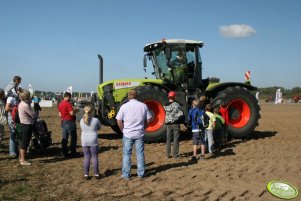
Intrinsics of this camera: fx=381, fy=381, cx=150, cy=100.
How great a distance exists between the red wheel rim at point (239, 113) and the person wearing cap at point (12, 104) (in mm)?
5777

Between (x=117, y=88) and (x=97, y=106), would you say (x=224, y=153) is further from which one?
(x=97, y=106)

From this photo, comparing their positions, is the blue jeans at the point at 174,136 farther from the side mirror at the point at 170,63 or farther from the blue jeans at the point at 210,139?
the side mirror at the point at 170,63

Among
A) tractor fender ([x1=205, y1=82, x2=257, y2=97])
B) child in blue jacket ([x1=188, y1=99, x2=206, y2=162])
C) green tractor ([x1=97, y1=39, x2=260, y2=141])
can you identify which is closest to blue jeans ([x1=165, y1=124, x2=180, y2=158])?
child in blue jacket ([x1=188, y1=99, x2=206, y2=162])

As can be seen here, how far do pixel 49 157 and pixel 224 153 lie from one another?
12.8ft

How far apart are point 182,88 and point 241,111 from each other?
6.15ft

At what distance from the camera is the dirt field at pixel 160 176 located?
5.41m

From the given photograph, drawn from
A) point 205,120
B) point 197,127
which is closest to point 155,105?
point 205,120

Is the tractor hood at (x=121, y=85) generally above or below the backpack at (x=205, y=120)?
above

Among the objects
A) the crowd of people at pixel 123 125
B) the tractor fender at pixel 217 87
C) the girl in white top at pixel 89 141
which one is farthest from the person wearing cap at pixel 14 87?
the tractor fender at pixel 217 87

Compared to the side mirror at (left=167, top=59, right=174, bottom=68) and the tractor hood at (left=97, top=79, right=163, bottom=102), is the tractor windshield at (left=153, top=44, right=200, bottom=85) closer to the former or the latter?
the side mirror at (left=167, top=59, right=174, bottom=68)

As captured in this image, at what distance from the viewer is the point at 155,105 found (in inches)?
401

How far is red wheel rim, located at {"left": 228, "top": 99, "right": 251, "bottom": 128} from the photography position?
430 inches

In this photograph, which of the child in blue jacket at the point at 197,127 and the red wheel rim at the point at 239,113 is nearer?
the child in blue jacket at the point at 197,127

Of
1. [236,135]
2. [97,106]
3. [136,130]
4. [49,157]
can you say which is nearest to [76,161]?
[49,157]
